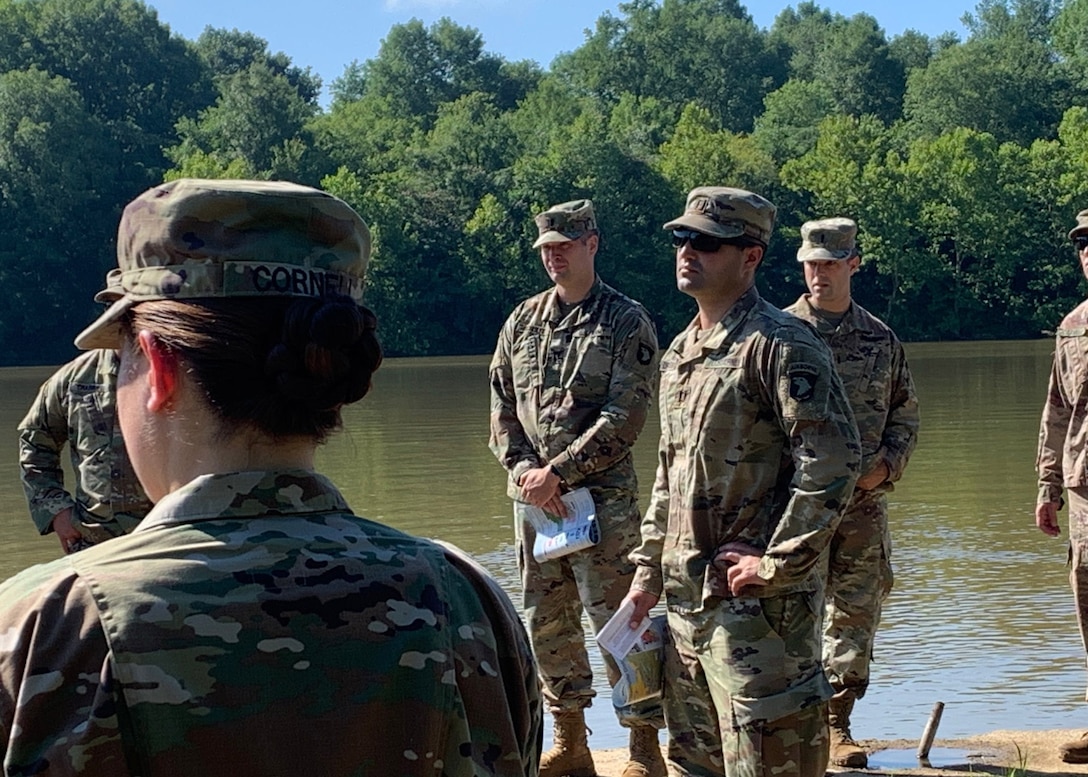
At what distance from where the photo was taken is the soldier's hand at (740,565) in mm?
4969

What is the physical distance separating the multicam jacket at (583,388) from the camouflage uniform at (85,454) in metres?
1.54

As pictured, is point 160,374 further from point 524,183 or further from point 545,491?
point 524,183

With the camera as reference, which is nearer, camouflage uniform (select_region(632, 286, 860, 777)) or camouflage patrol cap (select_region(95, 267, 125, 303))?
camouflage patrol cap (select_region(95, 267, 125, 303))

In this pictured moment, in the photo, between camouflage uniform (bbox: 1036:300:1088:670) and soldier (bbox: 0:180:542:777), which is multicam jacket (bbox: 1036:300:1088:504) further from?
soldier (bbox: 0:180:542:777)

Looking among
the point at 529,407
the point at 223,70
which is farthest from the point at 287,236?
the point at 223,70

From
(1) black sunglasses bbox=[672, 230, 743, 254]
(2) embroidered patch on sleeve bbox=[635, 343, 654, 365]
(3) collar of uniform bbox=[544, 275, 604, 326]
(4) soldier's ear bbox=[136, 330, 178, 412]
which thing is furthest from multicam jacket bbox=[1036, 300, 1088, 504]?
(4) soldier's ear bbox=[136, 330, 178, 412]

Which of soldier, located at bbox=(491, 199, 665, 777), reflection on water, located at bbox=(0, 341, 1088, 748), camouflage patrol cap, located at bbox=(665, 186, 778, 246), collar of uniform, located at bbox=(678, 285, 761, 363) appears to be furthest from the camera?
reflection on water, located at bbox=(0, 341, 1088, 748)

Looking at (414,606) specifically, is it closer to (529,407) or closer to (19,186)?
(529,407)

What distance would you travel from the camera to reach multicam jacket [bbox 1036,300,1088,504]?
6.91 meters

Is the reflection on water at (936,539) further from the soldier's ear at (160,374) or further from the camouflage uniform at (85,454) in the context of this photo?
the soldier's ear at (160,374)

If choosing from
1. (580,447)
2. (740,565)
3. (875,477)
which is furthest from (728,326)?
(875,477)

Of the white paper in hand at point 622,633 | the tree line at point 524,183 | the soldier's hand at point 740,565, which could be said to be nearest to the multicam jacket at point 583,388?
the white paper in hand at point 622,633

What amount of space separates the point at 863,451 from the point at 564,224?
1.57 m

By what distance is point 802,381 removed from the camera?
16.5 ft
